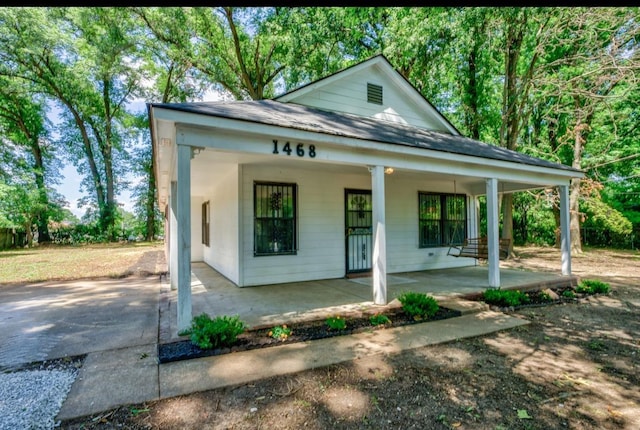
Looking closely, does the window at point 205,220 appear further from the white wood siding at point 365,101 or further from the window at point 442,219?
the window at point 442,219

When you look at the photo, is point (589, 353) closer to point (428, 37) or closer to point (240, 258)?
point (240, 258)

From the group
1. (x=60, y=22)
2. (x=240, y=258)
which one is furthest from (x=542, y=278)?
(x=60, y=22)

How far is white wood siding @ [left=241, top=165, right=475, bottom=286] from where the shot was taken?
6.54 m

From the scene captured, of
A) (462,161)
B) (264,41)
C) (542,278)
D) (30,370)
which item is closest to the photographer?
(30,370)

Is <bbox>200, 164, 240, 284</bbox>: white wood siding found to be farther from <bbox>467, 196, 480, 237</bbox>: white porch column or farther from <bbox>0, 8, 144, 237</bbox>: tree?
<bbox>0, 8, 144, 237</bbox>: tree

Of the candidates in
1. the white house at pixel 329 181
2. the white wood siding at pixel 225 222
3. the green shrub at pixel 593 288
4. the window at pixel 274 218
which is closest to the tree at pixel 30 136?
the white house at pixel 329 181

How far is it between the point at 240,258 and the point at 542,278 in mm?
6911

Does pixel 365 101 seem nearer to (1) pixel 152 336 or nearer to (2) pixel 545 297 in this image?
(2) pixel 545 297

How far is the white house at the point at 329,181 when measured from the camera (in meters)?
4.14

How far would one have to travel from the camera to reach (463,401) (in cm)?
264

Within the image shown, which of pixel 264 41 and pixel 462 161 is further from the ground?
pixel 264 41

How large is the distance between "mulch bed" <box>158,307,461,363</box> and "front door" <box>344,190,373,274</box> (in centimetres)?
292

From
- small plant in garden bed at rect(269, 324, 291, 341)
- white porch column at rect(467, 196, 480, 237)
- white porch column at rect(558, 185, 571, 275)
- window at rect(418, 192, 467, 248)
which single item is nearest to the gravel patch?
small plant in garden bed at rect(269, 324, 291, 341)
